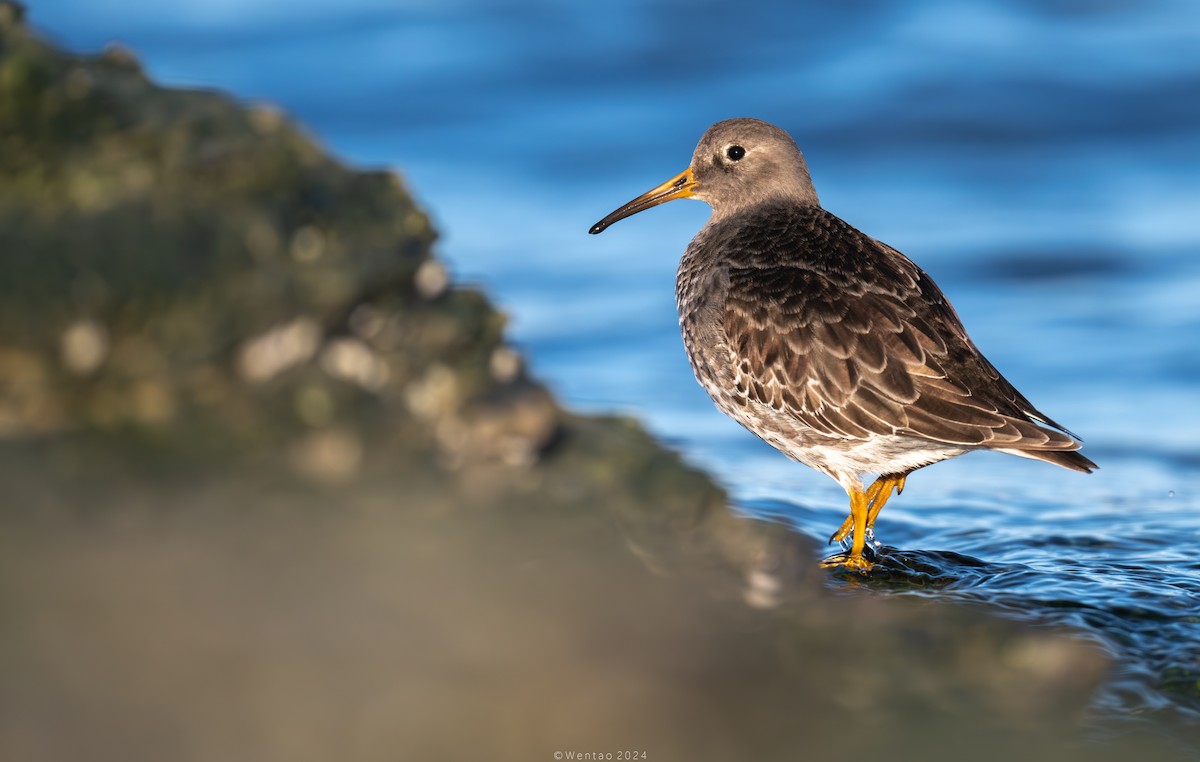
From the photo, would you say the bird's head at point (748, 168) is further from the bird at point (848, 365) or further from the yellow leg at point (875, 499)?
the yellow leg at point (875, 499)

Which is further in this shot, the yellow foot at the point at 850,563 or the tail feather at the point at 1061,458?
the yellow foot at the point at 850,563

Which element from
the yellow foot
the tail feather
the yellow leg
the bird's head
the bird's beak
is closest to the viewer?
the tail feather

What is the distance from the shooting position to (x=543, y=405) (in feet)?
12.2

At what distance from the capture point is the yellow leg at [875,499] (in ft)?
20.5

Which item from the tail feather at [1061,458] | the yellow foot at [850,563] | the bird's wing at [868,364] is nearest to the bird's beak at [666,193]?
the bird's wing at [868,364]

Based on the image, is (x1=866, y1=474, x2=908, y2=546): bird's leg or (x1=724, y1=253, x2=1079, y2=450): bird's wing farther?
(x1=866, y1=474, x2=908, y2=546): bird's leg

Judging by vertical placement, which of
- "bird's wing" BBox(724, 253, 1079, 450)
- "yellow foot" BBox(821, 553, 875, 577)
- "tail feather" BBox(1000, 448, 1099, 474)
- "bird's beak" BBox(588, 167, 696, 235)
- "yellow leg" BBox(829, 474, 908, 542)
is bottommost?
"yellow foot" BBox(821, 553, 875, 577)

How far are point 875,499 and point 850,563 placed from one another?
0.70 metres

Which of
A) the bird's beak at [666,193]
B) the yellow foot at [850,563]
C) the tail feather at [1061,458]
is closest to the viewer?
the tail feather at [1061,458]

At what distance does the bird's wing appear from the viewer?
5535 mm

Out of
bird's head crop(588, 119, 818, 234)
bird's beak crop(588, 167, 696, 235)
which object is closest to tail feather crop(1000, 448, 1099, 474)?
bird's head crop(588, 119, 818, 234)

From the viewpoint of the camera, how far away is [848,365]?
5.65 meters

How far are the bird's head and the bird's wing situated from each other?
1050mm

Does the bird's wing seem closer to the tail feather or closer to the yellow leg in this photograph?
the tail feather
